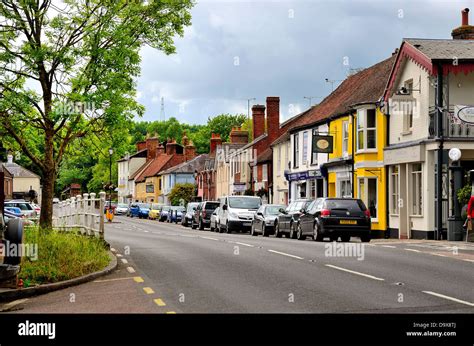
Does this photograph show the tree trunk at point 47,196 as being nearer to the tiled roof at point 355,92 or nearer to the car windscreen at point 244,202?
the tiled roof at point 355,92

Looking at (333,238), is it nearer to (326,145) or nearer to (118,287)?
(326,145)

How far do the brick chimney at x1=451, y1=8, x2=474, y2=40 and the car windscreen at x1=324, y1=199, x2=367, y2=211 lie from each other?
14.5m

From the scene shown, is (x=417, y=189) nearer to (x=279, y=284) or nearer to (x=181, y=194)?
(x=279, y=284)

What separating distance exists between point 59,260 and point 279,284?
499 cm

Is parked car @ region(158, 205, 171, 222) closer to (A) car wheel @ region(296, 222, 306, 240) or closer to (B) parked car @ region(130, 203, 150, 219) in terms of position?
(B) parked car @ region(130, 203, 150, 219)

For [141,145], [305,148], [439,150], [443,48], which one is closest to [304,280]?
[439,150]

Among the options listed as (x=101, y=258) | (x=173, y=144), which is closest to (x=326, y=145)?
(x=101, y=258)

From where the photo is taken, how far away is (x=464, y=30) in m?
40.0

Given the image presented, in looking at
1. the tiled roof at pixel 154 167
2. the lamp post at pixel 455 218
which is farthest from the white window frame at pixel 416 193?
the tiled roof at pixel 154 167

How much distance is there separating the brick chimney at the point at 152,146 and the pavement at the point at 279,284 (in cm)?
11234

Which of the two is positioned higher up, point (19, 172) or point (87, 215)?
point (19, 172)

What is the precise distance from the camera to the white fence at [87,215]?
2339cm

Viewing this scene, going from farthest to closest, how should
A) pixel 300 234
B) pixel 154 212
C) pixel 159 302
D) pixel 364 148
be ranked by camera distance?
pixel 154 212, pixel 364 148, pixel 300 234, pixel 159 302

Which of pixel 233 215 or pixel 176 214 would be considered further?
pixel 176 214
